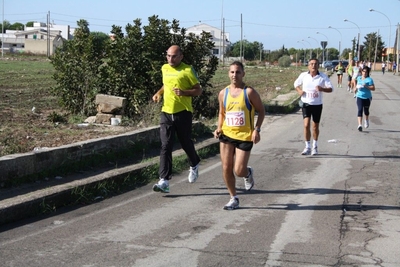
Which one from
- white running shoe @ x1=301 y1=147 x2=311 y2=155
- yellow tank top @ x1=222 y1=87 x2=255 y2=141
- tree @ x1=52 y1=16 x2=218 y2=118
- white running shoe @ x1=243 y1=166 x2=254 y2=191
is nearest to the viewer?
yellow tank top @ x1=222 y1=87 x2=255 y2=141

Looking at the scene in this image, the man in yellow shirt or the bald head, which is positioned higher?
the bald head

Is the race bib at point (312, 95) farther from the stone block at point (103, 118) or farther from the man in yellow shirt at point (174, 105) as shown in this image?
the stone block at point (103, 118)

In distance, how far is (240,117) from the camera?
7238 mm

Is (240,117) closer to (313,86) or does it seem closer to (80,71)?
(313,86)

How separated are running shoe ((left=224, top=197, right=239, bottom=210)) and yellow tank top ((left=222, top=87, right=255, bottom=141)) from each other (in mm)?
800

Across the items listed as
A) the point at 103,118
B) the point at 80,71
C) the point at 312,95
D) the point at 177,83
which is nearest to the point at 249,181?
the point at 177,83

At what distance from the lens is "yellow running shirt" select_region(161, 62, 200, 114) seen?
8203 millimetres

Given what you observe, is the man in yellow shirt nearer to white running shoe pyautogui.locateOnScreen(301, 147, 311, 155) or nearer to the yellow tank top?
the yellow tank top

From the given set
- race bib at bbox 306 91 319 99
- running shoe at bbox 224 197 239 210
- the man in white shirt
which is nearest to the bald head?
running shoe at bbox 224 197 239 210

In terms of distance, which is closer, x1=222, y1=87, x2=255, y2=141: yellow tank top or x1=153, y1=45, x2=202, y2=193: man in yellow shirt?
x1=222, y1=87, x2=255, y2=141: yellow tank top

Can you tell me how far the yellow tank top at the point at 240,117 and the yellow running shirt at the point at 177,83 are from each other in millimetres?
1104

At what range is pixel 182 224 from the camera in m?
6.73

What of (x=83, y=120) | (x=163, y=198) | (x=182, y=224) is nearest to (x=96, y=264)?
(x=182, y=224)

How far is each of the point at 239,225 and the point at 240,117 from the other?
136 centimetres
